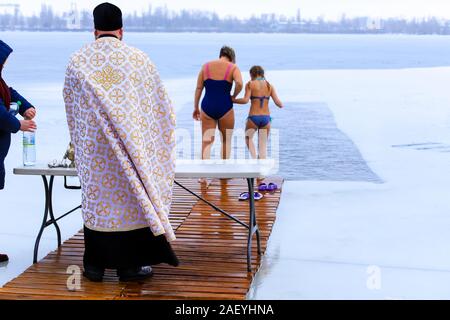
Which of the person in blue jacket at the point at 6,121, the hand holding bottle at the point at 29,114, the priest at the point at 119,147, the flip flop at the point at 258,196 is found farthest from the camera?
the flip flop at the point at 258,196

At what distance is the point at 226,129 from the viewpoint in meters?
7.96

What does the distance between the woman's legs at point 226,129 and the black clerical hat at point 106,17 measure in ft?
11.6

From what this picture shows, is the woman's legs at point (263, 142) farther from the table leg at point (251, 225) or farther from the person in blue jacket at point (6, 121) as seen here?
the person in blue jacket at point (6, 121)

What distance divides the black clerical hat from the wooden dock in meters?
1.36

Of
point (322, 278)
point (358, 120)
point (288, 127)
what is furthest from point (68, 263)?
point (358, 120)

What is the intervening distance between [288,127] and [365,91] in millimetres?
10058

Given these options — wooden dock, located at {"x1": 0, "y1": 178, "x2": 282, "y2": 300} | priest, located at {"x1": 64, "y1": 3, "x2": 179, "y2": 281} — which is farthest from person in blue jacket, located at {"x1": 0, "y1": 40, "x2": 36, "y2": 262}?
wooden dock, located at {"x1": 0, "y1": 178, "x2": 282, "y2": 300}

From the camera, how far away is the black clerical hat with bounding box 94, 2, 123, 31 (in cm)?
436

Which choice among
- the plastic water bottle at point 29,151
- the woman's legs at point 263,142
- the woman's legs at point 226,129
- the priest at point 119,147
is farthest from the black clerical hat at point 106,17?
the woman's legs at point 263,142

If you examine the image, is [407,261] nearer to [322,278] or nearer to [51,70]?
[322,278]

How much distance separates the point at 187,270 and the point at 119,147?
95 centimetres

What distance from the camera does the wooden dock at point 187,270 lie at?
14.2 ft

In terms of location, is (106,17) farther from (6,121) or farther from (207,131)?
(207,131)

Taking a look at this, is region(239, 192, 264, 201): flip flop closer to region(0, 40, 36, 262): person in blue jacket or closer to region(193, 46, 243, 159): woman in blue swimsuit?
region(193, 46, 243, 159): woman in blue swimsuit
